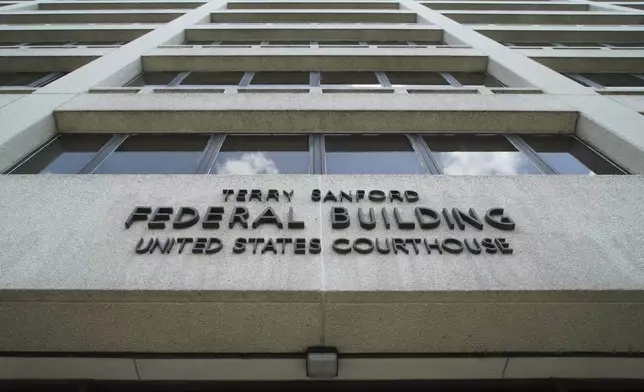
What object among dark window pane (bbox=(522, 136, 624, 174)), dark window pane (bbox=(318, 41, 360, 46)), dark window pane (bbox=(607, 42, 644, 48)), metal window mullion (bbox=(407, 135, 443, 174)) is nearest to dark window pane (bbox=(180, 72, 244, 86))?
dark window pane (bbox=(318, 41, 360, 46))

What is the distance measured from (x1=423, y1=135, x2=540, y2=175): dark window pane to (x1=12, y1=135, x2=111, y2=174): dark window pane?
6934 millimetres

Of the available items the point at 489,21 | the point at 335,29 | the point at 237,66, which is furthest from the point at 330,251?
the point at 489,21

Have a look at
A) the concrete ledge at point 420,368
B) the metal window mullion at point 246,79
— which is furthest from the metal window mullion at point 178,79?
the concrete ledge at point 420,368

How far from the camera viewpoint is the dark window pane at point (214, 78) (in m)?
11.8

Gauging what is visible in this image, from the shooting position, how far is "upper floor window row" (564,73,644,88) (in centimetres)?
1243

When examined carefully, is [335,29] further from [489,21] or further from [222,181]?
[222,181]

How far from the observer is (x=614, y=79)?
503 inches

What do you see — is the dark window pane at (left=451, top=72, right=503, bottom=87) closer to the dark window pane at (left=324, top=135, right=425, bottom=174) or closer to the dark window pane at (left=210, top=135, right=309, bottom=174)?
the dark window pane at (left=324, top=135, right=425, bottom=174)

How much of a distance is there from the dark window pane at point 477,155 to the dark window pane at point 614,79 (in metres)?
6.94

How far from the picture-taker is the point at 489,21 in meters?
19.6

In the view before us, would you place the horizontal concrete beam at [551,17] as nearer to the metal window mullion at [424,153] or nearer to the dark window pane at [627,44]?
the dark window pane at [627,44]

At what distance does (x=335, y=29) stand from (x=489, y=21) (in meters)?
8.91

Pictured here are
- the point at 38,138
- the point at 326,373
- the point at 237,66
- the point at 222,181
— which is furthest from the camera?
the point at 237,66

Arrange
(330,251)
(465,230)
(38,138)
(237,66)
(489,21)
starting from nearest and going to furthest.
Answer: (330,251), (465,230), (38,138), (237,66), (489,21)
